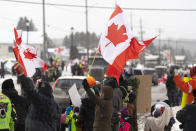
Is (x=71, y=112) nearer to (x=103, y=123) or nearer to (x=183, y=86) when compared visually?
(x=103, y=123)

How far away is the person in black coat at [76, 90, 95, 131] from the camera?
6957mm

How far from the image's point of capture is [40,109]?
589 centimetres

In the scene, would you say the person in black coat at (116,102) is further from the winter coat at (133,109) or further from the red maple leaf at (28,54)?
the red maple leaf at (28,54)

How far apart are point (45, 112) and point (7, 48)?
72.4 metres

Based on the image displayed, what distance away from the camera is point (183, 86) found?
21.0 ft

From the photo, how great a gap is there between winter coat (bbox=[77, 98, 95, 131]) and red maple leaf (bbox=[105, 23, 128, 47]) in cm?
227

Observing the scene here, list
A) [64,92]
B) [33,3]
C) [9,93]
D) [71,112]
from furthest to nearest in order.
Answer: [33,3] → [64,92] → [71,112] → [9,93]

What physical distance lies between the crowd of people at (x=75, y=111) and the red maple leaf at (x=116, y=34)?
4.59 ft

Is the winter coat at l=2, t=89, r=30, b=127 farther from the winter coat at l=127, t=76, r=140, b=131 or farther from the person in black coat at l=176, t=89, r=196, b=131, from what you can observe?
the winter coat at l=127, t=76, r=140, b=131

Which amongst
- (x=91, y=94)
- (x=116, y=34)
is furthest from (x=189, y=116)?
(x=116, y=34)

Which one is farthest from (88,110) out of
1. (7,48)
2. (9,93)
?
(7,48)

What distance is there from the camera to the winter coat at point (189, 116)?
6.05 metres

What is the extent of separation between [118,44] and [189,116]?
3.17 meters

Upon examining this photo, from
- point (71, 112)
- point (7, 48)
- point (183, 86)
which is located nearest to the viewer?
point (183, 86)
